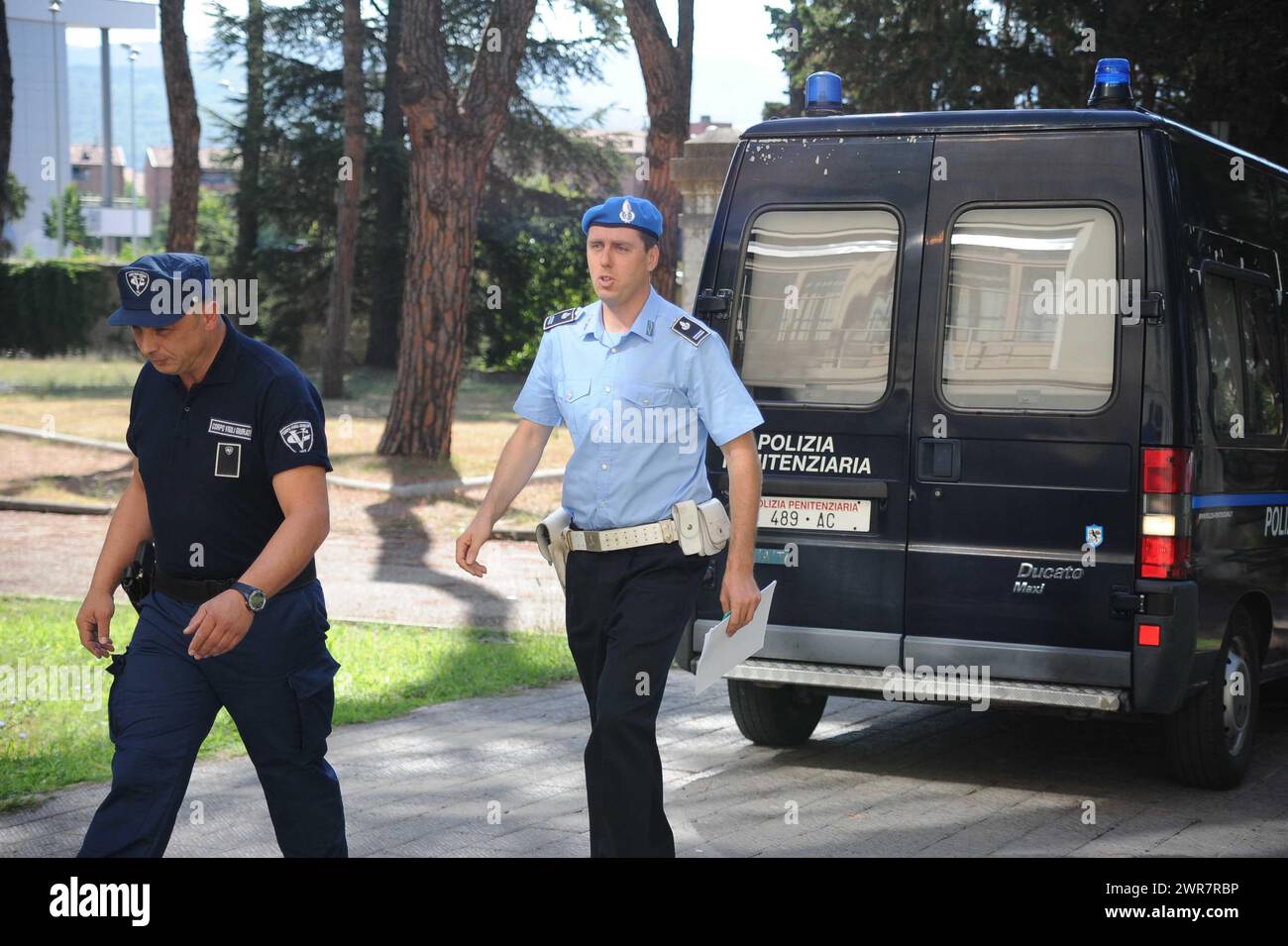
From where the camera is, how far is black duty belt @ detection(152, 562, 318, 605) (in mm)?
4219

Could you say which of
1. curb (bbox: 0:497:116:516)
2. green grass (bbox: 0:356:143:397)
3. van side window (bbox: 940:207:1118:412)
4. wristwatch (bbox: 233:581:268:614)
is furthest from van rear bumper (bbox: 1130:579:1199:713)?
green grass (bbox: 0:356:143:397)

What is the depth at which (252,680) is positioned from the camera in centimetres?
418

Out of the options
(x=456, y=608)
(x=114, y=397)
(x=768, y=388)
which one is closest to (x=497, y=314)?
(x=114, y=397)

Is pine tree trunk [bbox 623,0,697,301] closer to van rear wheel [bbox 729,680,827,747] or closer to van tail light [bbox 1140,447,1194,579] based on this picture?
van rear wheel [bbox 729,680,827,747]

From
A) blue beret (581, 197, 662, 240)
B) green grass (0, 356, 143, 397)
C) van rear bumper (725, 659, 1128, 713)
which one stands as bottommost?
green grass (0, 356, 143, 397)

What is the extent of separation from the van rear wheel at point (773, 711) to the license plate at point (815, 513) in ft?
2.54

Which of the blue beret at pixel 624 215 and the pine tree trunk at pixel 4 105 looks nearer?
the blue beret at pixel 624 215

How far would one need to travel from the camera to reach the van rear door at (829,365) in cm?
676

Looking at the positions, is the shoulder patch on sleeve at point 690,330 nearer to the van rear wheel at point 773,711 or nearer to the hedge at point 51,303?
the van rear wheel at point 773,711

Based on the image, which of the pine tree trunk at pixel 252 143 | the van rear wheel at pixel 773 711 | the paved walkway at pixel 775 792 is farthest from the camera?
the pine tree trunk at pixel 252 143

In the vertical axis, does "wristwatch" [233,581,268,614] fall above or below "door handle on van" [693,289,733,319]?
below

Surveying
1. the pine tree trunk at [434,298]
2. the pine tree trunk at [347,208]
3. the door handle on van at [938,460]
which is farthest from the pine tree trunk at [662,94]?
the door handle on van at [938,460]

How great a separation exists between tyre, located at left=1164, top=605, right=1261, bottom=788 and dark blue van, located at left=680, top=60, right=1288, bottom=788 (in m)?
0.01
